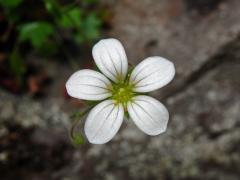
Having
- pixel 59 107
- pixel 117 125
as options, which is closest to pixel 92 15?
pixel 59 107

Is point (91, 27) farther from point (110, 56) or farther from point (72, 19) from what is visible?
point (110, 56)

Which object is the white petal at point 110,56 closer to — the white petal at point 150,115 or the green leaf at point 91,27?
the white petal at point 150,115

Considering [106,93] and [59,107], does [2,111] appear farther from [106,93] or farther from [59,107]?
[106,93]

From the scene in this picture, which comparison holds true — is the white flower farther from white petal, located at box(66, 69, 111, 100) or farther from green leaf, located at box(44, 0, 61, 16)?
green leaf, located at box(44, 0, 61, 16)

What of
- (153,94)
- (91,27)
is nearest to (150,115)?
(153,94)

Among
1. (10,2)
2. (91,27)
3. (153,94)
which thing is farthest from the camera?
(91,27)

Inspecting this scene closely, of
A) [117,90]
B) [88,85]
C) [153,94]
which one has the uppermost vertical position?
[88,85]

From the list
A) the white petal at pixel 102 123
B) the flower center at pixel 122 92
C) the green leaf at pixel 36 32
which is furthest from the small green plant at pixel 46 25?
the white petal at pixel 102 123
